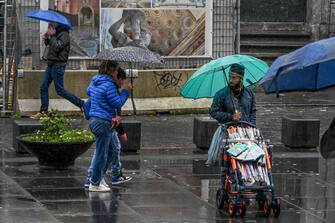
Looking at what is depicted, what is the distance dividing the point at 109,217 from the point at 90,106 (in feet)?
5.99

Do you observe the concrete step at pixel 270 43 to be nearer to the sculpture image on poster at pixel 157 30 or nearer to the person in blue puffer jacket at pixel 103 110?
the sculpture image on poster at pixel 157 30

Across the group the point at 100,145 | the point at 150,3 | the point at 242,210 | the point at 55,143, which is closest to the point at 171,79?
the point at 150,3

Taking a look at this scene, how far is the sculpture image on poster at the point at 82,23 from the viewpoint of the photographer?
1873 cm

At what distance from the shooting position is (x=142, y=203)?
1119cm

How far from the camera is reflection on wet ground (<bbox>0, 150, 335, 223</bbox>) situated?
10.6m

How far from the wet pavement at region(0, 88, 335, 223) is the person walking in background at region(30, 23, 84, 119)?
1.53 m

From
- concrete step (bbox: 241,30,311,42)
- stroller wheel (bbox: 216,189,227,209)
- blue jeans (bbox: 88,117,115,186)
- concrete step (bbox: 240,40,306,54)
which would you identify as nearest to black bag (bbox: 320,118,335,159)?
stroller wheel (bbox: 216,189,227,209)

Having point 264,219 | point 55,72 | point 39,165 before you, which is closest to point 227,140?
point 264,219

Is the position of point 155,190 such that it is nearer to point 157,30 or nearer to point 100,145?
point 100,145

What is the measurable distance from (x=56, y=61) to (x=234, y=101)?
23.0ft

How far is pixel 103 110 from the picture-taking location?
455 inches

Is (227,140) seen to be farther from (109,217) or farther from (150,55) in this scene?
(150,55)

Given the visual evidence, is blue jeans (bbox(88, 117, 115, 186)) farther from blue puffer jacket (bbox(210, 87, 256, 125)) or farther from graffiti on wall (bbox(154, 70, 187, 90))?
graffiti on wall (bbox(154, 70, 187, 90))

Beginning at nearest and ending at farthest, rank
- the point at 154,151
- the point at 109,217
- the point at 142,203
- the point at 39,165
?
1. the point at 109,217
2. the point at 142,203
3. the point at 39,165
4. the point at 154,151
